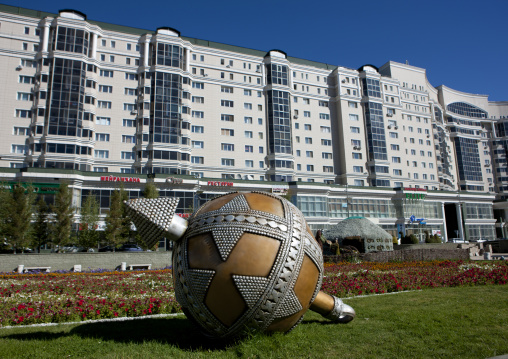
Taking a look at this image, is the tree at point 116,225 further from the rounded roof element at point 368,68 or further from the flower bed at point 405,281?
the rounded roof element at point 368,68

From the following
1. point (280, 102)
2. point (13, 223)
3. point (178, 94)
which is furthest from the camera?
point (280, 102)

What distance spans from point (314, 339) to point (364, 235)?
23095mm

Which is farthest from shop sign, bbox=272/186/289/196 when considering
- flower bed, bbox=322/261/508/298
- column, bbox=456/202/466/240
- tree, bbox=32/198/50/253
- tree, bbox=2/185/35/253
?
column, bbox=456/202/466/240

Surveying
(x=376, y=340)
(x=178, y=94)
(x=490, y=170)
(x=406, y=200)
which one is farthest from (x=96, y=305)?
(x=490, y=170)

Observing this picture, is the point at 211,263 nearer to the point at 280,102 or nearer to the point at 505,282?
the point at 505,282

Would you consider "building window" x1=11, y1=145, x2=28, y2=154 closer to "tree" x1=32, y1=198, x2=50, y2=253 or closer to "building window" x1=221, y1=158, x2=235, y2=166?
"tree" x1=32, y1=198, x2=50, y2=253

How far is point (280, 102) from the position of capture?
62.2m

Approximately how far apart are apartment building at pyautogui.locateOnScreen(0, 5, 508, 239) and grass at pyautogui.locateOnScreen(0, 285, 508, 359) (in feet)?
132

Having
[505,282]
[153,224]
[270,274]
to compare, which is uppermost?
[153,224]

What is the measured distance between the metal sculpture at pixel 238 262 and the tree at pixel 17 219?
2797 cm

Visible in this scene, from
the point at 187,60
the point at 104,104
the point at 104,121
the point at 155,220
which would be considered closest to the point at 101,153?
the point at 104,121

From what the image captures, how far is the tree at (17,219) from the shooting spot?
27.6m

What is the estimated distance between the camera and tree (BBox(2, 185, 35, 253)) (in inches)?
1086

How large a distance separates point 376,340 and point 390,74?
81144mm
